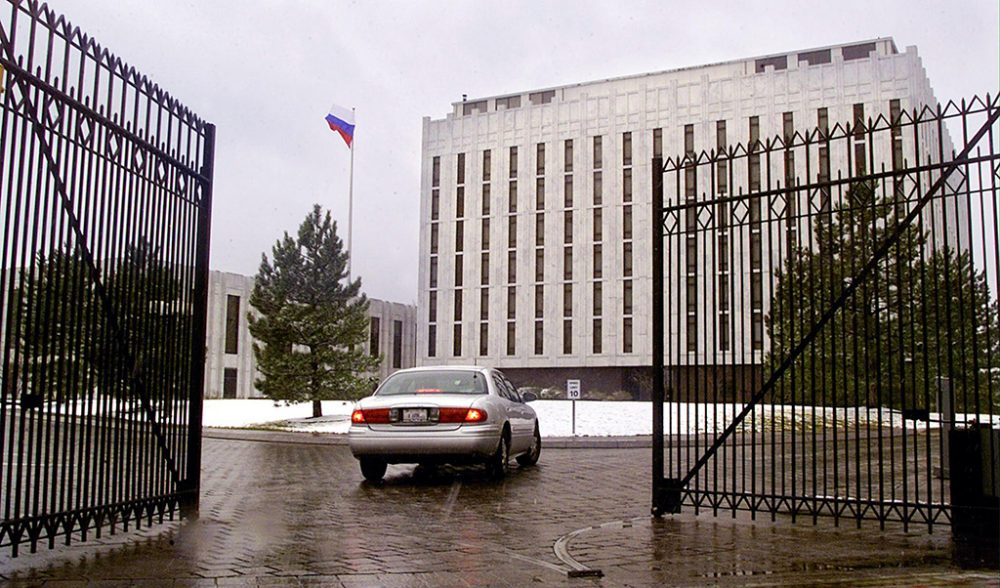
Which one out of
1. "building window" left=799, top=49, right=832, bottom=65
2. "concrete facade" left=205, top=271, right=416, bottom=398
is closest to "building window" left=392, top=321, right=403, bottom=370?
"concrete facade" left=205, top=271, right=416, bottom=398

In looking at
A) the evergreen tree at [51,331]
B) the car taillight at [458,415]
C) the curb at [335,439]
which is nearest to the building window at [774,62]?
the curb at [335,439]

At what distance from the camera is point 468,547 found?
6.84 metres

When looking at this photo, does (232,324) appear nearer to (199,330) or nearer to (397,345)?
(397,345)

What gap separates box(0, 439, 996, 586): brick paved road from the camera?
18.4 feet

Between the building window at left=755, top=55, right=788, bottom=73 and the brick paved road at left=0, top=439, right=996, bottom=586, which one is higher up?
the building window at left=755, top=55, right=788, bottom=73

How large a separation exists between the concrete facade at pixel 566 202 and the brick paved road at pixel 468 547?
48.9 m

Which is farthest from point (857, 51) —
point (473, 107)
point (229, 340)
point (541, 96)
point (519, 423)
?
point (519, 423)

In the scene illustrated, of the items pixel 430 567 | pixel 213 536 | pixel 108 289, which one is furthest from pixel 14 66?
pixel 430 567

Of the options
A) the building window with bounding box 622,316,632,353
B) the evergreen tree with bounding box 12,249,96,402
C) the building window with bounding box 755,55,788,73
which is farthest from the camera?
the building window with bounding box 755,55,788,73

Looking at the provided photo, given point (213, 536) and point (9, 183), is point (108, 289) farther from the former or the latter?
point (213, 536)

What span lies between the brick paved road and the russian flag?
39994 mm

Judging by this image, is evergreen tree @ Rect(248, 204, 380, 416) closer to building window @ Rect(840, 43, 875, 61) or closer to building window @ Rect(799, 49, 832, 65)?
building window @ Rect(799, 49, 832, 65)

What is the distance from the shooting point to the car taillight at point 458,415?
37.2 feet

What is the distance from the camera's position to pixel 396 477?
41.6ft
